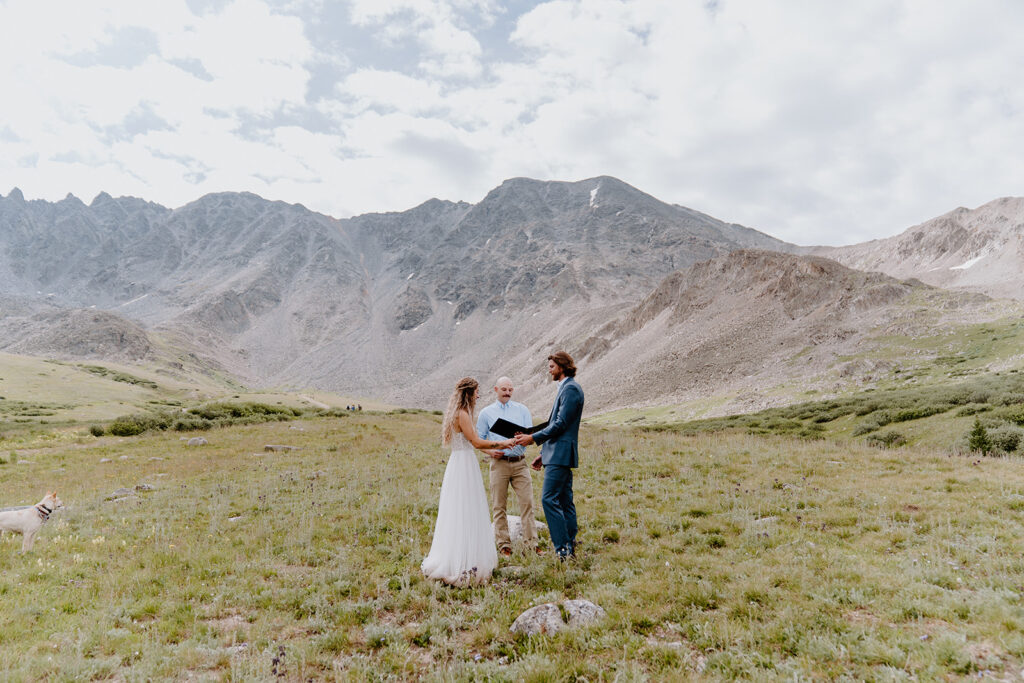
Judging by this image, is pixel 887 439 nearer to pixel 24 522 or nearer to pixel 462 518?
pixel 462 518

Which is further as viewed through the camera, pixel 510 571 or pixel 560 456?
pixel 560 456

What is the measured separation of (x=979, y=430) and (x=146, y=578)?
2804cm

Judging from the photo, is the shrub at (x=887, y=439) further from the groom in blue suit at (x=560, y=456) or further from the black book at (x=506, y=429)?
the black book at (x=506, y=429)

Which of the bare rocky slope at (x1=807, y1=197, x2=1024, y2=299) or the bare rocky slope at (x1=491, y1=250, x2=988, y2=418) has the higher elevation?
the bare rocky slope at (x1=807, y1=197, x2=1024, y2=299)

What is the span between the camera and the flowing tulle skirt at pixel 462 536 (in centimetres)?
839

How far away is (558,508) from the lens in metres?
9.23

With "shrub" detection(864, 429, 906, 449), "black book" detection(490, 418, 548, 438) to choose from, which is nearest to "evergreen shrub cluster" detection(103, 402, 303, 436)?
"black book" detection(490, 418, 548, 438)

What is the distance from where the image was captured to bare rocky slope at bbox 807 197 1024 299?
133625mm

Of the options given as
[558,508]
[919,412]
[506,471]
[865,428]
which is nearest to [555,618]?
[558,508]

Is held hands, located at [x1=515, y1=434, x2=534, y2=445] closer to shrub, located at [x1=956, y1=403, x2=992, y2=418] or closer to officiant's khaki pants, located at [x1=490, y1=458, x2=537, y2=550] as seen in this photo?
officiant's khaki pants, located at [x1=490, y1=458, x2=537, y2=550]

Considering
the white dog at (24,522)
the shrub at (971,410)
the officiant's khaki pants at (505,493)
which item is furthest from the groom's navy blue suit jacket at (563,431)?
the shrub at (971,410)

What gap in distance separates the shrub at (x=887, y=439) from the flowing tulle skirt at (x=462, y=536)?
24.0 metres

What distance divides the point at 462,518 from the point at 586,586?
94.8 inches

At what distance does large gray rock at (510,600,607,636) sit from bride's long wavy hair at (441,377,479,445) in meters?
3.49
